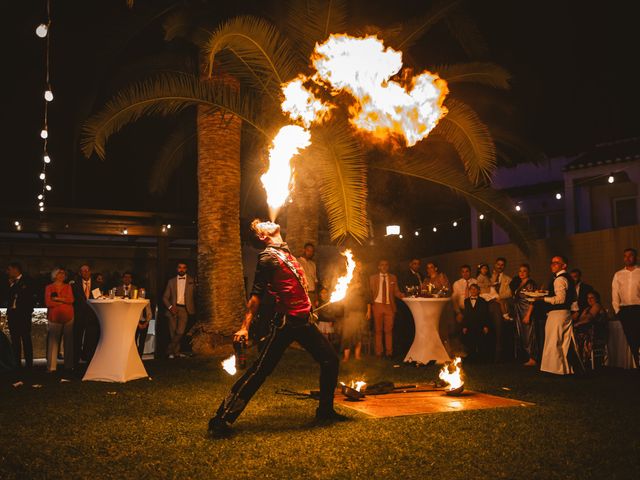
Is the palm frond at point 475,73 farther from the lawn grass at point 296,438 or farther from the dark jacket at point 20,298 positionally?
the dark jacket at point 20,298

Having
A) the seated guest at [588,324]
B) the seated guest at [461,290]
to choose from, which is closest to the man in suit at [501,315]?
the seated guest at [461,290]

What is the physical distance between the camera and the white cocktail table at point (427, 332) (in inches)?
470

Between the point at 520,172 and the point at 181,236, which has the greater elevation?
the point at 520,172

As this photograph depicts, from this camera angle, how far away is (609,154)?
2198 centimetres

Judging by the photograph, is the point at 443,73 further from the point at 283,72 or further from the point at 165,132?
the point at 165,132

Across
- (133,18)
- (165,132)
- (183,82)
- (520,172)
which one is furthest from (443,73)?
(520,172)

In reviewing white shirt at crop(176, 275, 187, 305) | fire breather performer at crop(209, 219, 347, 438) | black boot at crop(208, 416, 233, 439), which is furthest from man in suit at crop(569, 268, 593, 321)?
black boot at crop(208, 416, 233, 439)

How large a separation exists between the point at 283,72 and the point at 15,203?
1081 centimetres

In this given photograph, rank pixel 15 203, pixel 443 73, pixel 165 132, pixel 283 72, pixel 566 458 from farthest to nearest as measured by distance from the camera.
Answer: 1. pixel 165 132
2. pixel 15 203
3. pixel 443 73
4. pixel 283 72
5. pixel 566 458

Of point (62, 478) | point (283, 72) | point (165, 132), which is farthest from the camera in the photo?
point (165, 132)

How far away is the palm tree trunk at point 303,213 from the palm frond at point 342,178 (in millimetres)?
3914

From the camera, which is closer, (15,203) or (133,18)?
(133,18)

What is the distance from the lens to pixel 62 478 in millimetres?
4637

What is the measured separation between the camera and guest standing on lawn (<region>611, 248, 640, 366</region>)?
10898 mm
